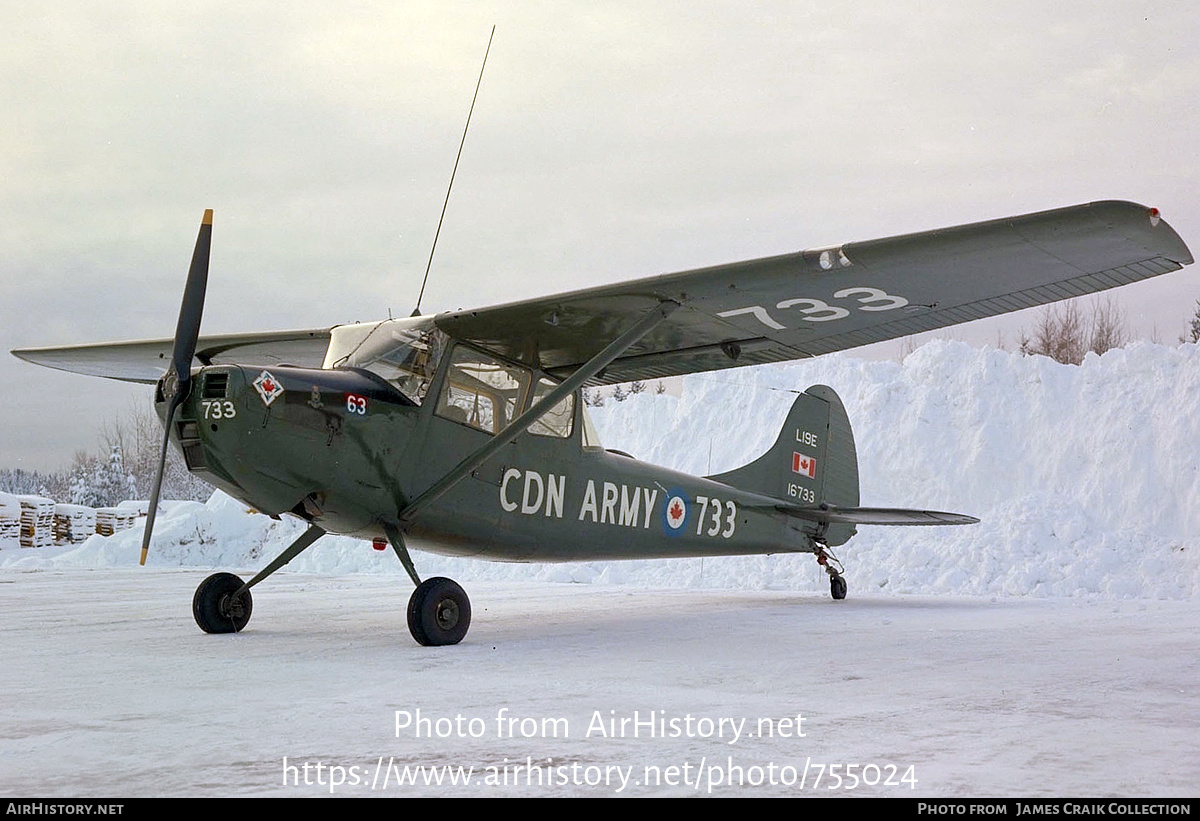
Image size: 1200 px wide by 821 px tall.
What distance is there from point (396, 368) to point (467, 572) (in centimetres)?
1116

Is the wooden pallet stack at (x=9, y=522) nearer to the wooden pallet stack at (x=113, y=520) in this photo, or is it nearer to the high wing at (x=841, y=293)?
the wooden pallet stack at (x=113, y=520)

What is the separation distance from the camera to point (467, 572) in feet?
60.1

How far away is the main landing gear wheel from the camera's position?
22.6 ft

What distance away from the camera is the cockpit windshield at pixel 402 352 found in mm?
7672

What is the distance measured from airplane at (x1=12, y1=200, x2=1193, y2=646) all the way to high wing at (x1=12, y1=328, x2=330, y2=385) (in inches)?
2.0

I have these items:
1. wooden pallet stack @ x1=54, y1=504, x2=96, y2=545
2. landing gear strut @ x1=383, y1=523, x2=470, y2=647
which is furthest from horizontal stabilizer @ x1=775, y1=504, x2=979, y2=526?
wooden pallet stack @ x1=54, y1=504, x2=96, y2=545

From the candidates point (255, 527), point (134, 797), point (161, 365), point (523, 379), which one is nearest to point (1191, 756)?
point (134, 797)

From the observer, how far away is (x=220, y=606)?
7.61 metres

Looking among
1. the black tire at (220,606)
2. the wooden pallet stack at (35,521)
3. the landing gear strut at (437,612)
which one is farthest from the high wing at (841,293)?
the wooden pallet stack at (35,521)

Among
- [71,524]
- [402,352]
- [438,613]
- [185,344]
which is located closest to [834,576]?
[438,613]

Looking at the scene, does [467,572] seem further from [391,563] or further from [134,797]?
[134,797]

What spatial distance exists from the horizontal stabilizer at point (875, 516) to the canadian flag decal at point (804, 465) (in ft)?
1.56

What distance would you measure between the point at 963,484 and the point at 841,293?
13.9 meters

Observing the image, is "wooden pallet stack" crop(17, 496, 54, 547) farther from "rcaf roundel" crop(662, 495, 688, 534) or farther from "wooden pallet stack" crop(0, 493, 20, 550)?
"rcaf roundel" crop(662, 495, 688, 534)
